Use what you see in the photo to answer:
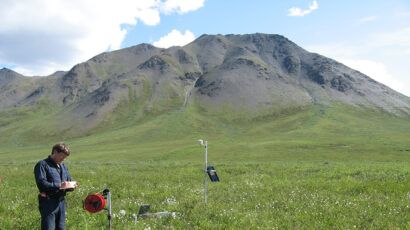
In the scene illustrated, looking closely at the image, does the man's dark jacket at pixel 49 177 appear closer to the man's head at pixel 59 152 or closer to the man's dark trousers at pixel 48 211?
the man's dark trousers at pixel 48 211

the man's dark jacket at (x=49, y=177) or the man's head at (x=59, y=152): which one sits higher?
the man's head at (x=59, y=152)

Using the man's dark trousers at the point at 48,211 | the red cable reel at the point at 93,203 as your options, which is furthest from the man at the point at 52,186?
the red cable reel at the point at 93,203

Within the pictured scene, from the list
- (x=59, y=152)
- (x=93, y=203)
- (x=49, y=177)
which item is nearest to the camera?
(x=93, y=203)

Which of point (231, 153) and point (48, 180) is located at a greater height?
point (48, 180)

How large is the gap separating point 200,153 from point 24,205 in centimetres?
7500

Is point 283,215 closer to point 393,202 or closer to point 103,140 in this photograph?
point 393,202

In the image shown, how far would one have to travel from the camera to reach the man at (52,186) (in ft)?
41.1

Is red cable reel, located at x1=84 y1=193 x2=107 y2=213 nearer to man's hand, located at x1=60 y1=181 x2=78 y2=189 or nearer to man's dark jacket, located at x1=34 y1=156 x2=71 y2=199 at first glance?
man's hand, located at x1=60 y1=181 x2=78 y2=189

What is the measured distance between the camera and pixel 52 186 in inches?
492

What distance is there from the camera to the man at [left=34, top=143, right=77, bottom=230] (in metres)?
12.5

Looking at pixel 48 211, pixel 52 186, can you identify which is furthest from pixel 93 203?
pixel 48 211

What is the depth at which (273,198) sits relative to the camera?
68.1 feet

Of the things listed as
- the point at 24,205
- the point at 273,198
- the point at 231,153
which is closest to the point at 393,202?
the point at 273,198

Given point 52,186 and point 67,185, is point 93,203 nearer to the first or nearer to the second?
point 67,185
